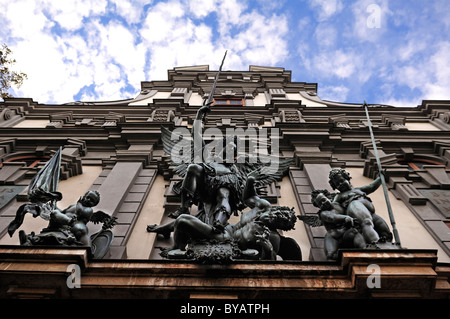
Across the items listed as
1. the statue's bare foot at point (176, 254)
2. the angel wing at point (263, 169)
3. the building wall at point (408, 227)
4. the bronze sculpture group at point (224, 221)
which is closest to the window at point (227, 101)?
the angel wing at point (263, 169)

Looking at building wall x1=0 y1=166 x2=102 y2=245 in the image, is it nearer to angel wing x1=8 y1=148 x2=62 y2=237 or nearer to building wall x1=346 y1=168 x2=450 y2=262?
angel wing x1=8 y1=148 x2=62 y2=237

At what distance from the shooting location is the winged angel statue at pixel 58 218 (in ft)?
20.5

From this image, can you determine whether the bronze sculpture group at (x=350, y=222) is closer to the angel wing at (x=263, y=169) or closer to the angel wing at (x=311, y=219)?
the angel wing at (x=311, y=219)

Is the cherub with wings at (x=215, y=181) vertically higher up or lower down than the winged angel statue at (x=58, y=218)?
higher up

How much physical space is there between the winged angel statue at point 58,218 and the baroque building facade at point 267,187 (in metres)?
0.39

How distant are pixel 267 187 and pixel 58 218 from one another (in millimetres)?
5760

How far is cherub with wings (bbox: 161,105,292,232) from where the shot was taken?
25.2ft

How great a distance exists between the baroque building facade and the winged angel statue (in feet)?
1.27

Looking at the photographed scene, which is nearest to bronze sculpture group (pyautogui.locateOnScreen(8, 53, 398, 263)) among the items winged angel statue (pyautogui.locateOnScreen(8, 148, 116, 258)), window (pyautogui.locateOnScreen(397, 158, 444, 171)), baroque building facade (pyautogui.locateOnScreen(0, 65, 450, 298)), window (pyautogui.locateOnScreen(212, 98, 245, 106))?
winged angel statue (pyautogui.locateOnScreen(8, 148, 116, 258))

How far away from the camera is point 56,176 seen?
7941 mm

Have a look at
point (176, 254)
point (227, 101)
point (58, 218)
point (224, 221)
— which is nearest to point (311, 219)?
point (224, 221)

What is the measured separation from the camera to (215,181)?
8000 mm
